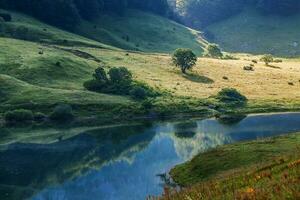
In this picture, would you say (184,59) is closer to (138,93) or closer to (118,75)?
(118,75)

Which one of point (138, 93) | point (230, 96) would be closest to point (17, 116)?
point (138, 93)

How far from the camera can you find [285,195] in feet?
66.7

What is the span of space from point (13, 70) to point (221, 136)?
228ft

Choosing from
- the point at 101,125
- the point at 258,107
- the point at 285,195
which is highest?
the point at 285,195

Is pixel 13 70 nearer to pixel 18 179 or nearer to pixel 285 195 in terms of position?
pixel 18 179

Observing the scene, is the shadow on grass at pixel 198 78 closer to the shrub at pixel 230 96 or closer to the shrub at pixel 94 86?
the shrub at pixel 230 96

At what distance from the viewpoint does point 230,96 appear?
133m

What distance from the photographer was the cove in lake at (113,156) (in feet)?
210

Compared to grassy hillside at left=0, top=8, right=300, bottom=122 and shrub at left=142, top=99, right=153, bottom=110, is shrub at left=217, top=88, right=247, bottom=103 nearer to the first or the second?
grassy hillside at left=0, top=8, right=300, bottom=122

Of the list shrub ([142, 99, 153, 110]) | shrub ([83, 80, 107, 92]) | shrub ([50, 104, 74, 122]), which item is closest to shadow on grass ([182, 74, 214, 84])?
shrub ([83, 80, 107, 92])

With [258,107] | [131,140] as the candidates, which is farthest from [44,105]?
[258,107]

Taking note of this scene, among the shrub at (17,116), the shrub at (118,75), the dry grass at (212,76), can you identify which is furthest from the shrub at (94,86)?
the shrub at (17,116)

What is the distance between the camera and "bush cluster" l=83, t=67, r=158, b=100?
133125 millimetres

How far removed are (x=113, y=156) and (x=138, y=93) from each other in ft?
156
